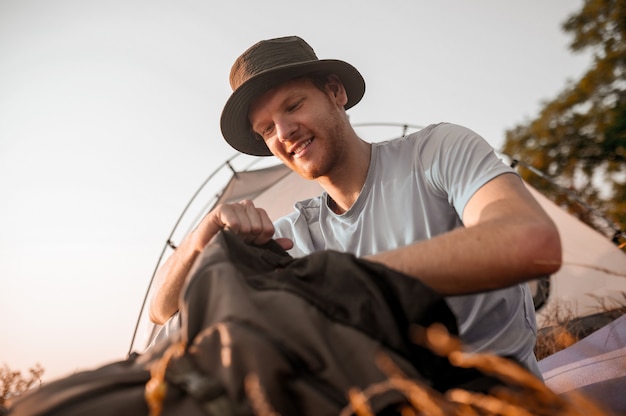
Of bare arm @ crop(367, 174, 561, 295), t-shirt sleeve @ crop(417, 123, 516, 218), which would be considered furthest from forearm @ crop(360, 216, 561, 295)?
t-shirt sleeve @ crop(417, 123, 516, 218)

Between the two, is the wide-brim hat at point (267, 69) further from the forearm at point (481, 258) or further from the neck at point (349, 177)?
the forearm at point (481, 258)

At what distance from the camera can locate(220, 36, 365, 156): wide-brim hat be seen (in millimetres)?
1550

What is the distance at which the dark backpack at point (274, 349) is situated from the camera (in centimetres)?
46

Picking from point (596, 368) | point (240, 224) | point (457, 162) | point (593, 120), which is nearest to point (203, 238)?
point (240, 224)

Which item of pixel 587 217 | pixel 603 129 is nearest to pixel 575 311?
pixel 587 217

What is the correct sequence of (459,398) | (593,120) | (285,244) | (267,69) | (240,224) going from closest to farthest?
(459,398) < (240,224) < (285,244) < (267,69) < (593,120)

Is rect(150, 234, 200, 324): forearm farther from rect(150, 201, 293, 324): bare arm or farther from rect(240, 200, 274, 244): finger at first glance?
rect(240, 200, 274, 244): finger

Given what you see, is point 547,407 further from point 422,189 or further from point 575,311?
point 575,311

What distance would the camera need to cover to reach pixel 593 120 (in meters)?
9.18

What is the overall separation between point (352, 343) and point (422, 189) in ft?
2.81

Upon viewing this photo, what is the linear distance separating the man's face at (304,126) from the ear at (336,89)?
8cm

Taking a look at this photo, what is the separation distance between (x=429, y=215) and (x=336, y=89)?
74 centimetres

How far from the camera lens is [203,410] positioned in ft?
A: 1.55

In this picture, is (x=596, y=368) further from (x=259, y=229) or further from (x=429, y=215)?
(x=259, y=229)
